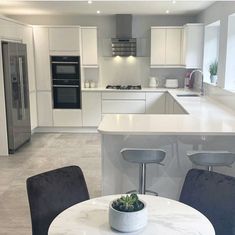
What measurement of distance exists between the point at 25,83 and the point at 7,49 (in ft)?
2.98

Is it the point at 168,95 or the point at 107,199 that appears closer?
the point at 107,199

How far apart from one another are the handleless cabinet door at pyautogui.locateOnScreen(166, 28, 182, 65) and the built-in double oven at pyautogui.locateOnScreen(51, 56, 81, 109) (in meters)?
1.84

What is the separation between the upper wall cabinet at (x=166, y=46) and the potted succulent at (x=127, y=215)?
17.9 feet

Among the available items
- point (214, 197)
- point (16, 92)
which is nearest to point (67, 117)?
point (16, 92)

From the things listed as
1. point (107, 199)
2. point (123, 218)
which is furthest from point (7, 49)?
point (123, 218)

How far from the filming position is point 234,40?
4574 millimetres

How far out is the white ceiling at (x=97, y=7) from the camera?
5289 millimetres

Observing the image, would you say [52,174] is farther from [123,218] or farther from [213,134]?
[213,134]

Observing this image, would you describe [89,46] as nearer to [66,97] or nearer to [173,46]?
[66,97]

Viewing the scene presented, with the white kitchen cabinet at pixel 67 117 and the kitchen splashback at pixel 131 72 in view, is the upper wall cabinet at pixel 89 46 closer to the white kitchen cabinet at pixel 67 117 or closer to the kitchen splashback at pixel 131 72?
the kitchen splashback at pixel 131 72

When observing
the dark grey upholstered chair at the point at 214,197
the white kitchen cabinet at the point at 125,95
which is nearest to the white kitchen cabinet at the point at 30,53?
the white kitchen cabinet at the point at 125,95

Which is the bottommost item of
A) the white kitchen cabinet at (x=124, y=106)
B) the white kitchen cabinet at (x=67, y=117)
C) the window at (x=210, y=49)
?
the white kitchen cabinet at (x=67, y=117)

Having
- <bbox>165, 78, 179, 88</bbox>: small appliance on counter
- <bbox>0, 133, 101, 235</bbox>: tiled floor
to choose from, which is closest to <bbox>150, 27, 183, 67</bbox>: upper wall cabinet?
<bbox>165, 78, 179, 88</bbox>: small appliance on counter

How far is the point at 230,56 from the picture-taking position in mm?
4566
